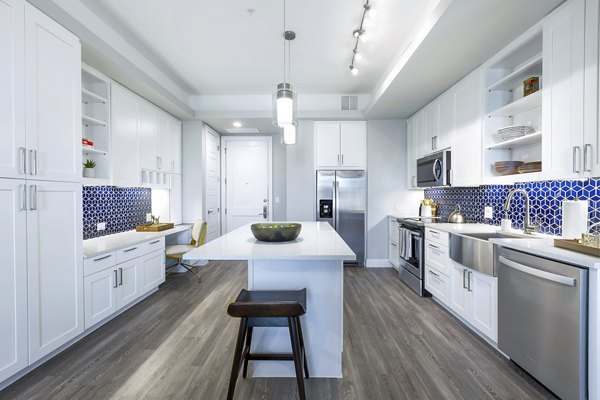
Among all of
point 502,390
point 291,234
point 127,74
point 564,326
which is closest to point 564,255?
point 564,326

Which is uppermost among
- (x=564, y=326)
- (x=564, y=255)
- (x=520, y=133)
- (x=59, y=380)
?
(x=520, y=133)

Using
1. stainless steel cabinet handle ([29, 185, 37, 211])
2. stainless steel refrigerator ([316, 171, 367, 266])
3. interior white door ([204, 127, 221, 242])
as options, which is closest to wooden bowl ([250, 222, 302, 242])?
stainless steel cabinet handle ([29, 185, 37, 211])

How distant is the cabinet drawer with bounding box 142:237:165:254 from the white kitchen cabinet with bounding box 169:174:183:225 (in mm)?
1026

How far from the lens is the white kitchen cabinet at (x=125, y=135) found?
3.11 metres

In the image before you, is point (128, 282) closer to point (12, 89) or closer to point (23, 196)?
point (23, 196)

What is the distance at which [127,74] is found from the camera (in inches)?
116

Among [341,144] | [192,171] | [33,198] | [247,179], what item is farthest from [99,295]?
[341,144]

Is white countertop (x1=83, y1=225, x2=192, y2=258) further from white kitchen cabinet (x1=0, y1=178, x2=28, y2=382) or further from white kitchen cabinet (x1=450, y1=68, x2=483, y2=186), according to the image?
white kitchen cabinet (x1=450, y1=68, x2=483, y2=186)

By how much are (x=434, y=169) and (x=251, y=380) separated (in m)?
3.19

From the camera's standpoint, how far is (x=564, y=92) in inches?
75.4

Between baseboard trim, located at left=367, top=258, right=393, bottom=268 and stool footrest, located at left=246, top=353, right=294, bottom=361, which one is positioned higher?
stool footrest, located at left=246, top=353, right=294, bottom=361

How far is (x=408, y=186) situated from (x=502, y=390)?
3.29 meters

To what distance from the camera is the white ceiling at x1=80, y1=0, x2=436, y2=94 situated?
2.46 metres

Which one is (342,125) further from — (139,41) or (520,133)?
(139,41)
